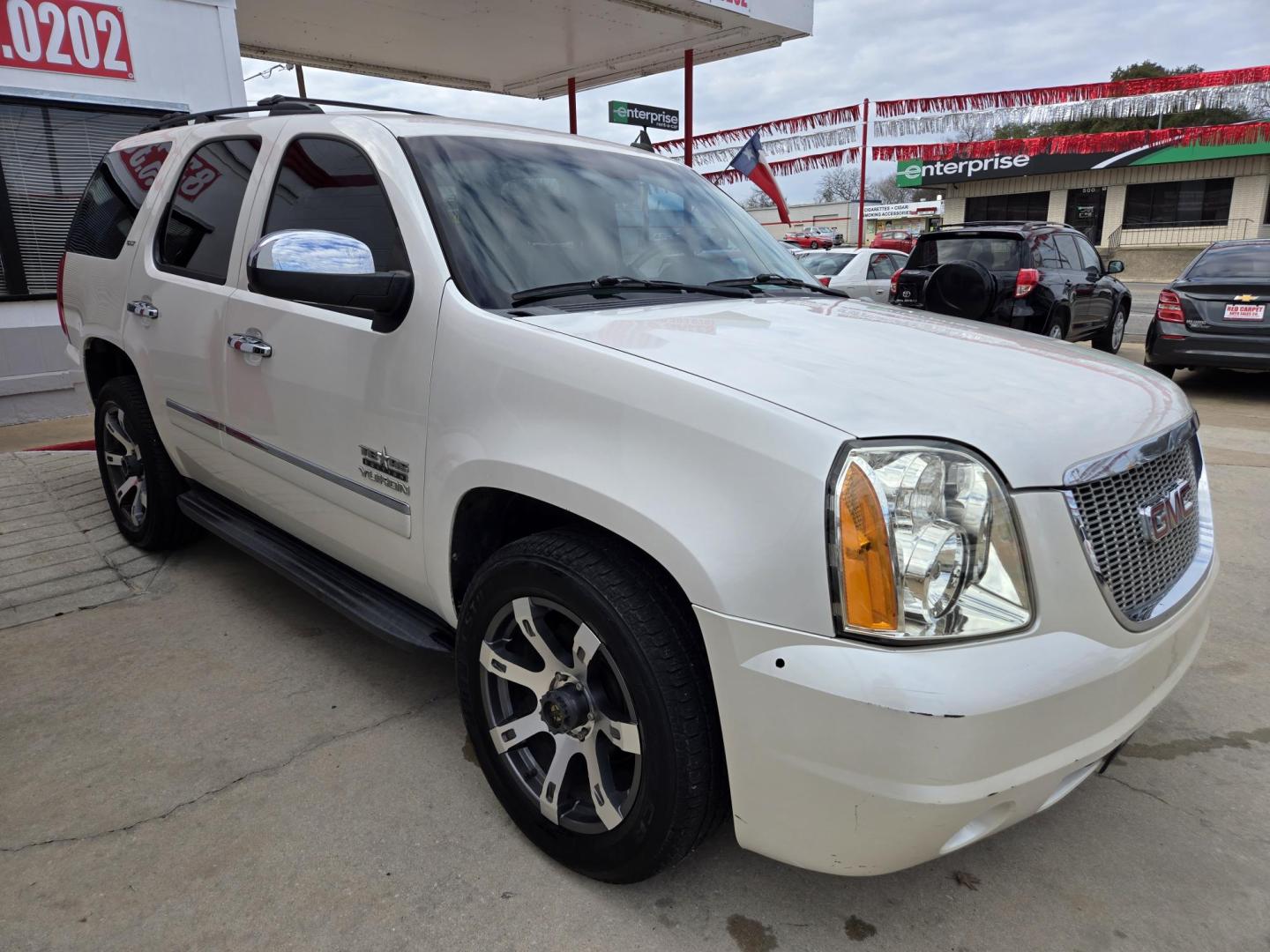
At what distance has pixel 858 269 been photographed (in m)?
12.3

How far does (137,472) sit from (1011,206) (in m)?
43.9

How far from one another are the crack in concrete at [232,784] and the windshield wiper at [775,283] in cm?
Result: 173

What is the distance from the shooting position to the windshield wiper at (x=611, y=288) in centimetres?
242

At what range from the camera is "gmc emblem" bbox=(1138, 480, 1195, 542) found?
Answer: 1.94 metres

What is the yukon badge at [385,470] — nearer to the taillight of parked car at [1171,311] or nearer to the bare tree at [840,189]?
the taillight of parked car at [1171,311]

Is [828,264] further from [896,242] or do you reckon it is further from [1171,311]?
[896,242]

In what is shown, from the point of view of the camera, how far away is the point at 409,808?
8.07ft

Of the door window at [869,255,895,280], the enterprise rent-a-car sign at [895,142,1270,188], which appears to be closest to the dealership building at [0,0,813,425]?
the door window at [869,255,895,280]

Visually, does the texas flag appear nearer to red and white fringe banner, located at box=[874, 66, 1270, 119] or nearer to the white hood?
red and white fringe banner, located at box=[874, 66, 1270, 119]

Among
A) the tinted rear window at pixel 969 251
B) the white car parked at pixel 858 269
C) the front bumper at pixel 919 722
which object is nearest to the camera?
the front bumper at pixel 919 722

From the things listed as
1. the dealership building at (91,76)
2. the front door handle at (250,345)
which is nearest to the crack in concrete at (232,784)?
the front door handle at (250,345)

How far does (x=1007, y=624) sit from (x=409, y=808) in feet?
5.53

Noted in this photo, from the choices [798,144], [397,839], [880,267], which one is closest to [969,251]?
[880,267]

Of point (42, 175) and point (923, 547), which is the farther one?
point (42, 175)
